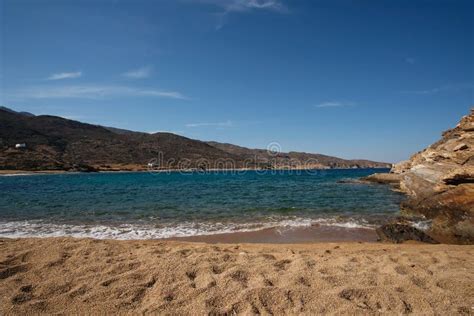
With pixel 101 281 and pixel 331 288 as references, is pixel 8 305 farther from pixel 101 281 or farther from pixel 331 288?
pixel 331 288

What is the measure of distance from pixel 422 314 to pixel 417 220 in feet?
40.2

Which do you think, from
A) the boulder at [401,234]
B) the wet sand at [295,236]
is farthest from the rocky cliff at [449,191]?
the wet sand at [295,236]

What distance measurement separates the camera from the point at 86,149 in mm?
133500

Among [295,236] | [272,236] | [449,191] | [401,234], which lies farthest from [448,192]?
[272,236]

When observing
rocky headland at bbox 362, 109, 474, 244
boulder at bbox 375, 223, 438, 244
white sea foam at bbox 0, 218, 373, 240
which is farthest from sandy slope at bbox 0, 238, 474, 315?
white sea foam at bbox 0, 218, 373, 240

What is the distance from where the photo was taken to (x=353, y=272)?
5.86m

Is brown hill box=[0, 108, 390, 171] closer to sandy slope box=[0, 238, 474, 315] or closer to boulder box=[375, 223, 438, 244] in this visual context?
sandy slope box=[0, 238, 474, 315]

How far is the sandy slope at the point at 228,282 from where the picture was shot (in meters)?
4.47

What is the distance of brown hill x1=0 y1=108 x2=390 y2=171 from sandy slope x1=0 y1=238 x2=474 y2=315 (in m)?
104

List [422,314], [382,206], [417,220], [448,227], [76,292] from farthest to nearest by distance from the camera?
[382,206] < [417,220] < [448,227] < [76,292] < [422,314]

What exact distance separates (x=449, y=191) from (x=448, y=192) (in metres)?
0.06

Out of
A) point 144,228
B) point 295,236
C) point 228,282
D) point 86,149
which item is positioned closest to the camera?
point 228,282

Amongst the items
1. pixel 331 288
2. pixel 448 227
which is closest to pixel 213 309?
pixel 331 288

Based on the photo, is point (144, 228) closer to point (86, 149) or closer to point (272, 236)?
point (272, 236)
